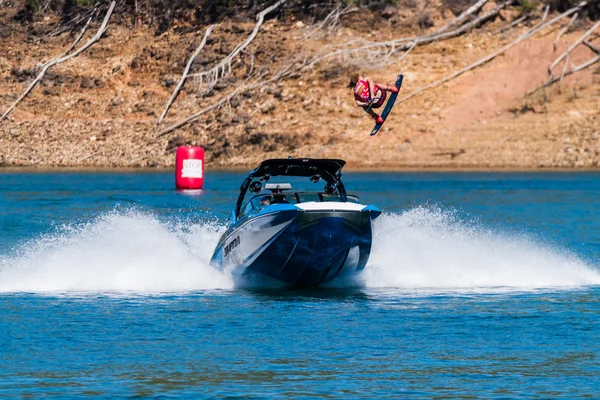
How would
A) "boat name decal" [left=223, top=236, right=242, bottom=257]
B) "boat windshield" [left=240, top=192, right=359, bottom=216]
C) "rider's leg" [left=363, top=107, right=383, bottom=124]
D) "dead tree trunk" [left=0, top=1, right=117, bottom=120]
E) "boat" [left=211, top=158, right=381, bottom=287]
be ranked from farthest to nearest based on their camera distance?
"dead tree trunk" [left=0, top=1, right=117, bottom=120] < "rider's leg" [left=363, top=107, right=383, bottom=124] < "boat name decal" [left=223, top=236, right=242, bottom=257] < "boat windshield" [left=240, top=192, right=359, bottom=216] < "boat" [left=211, top=158, right=381, bottom=287]

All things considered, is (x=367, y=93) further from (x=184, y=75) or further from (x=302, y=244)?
(x=184, y=75)

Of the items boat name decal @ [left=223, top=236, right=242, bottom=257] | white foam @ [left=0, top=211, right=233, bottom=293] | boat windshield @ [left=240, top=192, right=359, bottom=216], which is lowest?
white foam @ [left=0, top=211, right=233, bottom=293]

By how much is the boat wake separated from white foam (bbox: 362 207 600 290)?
2 centimetres

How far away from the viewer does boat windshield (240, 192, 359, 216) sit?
72.0ft

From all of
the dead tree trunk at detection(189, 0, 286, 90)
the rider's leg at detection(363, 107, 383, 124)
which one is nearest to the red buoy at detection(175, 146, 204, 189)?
the dead tree trunk at detection(189, 0, 286, 90)

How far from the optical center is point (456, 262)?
25688mm

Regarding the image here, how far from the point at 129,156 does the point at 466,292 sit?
55766 millimetres

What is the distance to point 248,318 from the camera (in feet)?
65.3

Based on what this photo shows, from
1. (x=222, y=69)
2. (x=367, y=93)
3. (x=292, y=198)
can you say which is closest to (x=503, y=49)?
(x=222, y=69)

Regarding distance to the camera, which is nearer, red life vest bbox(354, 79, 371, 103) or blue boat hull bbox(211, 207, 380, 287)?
blue boat hull bbox(211, 207, 380, 287)

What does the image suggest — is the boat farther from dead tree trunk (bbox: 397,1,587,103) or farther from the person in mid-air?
dead tree trunk (bbox: 397,1,587,103)

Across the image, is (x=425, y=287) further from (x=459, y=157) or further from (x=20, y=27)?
(x=20, y=27)

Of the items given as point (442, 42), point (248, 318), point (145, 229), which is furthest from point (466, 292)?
point (442, 42)

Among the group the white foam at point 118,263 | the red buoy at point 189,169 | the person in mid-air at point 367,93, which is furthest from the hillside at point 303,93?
the person in mid-air at point 367,93
